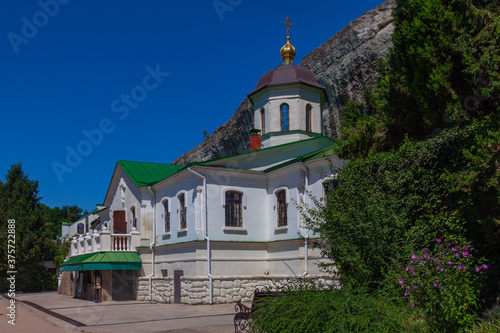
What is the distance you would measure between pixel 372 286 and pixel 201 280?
477 inches

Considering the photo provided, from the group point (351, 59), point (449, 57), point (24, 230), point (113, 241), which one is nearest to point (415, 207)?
point (449, 57)

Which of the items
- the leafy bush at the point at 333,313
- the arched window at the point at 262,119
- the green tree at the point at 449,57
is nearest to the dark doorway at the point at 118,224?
the arched window at the point at 262,119

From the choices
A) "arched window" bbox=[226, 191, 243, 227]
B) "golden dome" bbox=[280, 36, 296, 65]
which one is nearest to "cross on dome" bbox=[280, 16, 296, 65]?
"golden dome" bbox=[280, 36, 296, 65]

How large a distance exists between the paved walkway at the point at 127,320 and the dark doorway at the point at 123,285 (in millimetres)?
3697

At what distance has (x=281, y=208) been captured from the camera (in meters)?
22.5

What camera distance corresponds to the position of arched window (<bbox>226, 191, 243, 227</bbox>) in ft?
72.7

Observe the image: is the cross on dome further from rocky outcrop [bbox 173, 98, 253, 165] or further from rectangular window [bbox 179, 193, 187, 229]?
rocky outcrop [bbox 173, 98, 253, 165]

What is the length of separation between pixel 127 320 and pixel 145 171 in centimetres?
1386

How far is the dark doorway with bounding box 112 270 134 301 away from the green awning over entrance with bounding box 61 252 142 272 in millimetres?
1111

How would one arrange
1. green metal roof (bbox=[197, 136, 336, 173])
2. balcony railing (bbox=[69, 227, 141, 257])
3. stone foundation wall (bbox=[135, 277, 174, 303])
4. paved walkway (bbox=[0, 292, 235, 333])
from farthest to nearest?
balcony railing (bbox=[69, 227, 141, 257]) → green metal roof (bbox=[197, 136, 336, 173]) → stone foundation wall (bbox=[135, 277, 174, 303]) → paved walkway (bbox=[0, 292, 235, 333])

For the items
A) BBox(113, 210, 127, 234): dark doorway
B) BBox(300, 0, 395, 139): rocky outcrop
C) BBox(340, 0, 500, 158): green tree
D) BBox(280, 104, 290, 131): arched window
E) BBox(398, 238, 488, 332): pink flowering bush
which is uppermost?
BBox(300, 0, 395, 139): rocky outcrop

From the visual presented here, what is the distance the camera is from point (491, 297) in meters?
7.86

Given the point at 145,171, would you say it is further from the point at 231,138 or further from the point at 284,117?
the point at 231,138

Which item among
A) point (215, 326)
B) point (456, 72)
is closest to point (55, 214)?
point (215, 326)
